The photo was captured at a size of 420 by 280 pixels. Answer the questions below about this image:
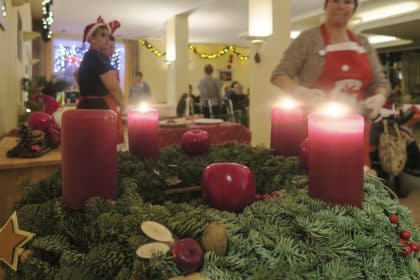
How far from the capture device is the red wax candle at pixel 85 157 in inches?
26.2

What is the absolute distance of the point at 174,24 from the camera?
312 inches

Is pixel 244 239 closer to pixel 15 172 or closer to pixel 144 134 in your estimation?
pixel 144 134

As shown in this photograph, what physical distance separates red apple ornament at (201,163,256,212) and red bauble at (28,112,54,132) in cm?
131

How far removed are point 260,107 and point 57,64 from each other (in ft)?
24.3

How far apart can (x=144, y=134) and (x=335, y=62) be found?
78 centimetres

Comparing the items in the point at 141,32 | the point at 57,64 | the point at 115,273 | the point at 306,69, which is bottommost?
the point at 115,273

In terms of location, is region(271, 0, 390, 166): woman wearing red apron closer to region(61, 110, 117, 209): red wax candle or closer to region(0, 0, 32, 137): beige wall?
region(61, 110, 117, 209): red wax candle

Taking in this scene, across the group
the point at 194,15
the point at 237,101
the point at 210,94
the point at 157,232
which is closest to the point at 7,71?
the point at 157,232

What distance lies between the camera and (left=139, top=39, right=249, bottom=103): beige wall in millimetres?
11688

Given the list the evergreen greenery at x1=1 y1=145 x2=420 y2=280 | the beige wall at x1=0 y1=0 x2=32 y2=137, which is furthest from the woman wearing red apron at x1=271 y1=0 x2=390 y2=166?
the beige wall at x1=0 y1=0 x2=32 y2=137

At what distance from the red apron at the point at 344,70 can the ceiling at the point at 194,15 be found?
575 centimetres

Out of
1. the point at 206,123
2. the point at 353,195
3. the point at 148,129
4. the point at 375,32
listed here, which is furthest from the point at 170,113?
the point at 353,195

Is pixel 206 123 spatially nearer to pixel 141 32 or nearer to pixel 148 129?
pixel 148 129

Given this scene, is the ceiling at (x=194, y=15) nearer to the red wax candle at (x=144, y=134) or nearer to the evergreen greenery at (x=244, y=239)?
the red wax candle at (x=144, y=134)
